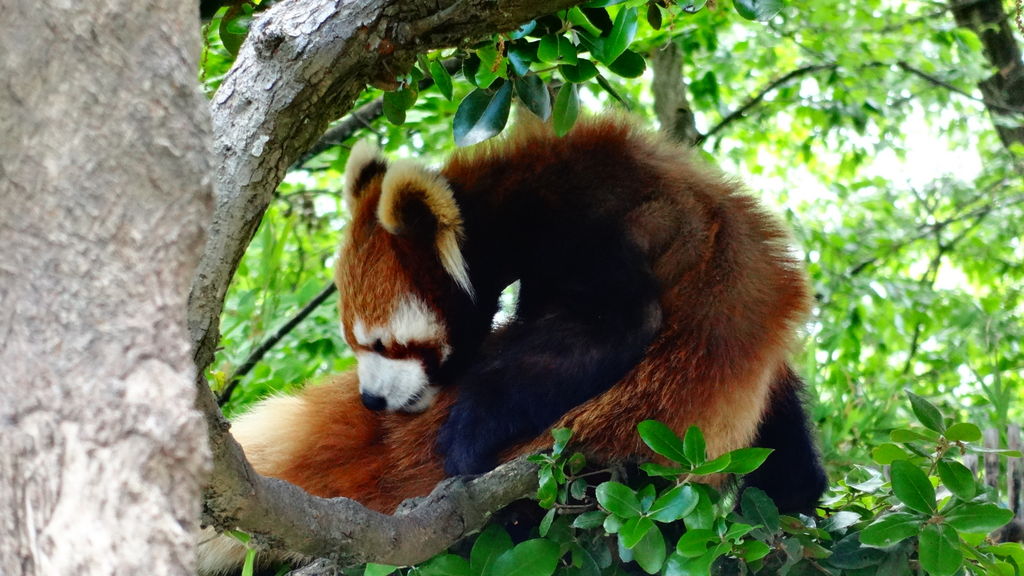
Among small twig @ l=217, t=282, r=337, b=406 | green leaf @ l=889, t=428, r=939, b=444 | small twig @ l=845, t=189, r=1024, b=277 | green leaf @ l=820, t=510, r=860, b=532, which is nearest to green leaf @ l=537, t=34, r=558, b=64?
green leaf @ l=889, t=428, r=939, b=444

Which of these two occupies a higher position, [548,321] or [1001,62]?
[548,321]

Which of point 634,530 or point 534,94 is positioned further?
point 534,94

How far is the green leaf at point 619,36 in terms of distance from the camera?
200 centimetres

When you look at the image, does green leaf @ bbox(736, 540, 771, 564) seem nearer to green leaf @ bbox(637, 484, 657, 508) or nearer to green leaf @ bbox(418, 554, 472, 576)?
green leaf @ bbox(637, 484, 657, 508)

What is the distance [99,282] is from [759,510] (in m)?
1.66

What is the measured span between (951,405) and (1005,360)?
706mm

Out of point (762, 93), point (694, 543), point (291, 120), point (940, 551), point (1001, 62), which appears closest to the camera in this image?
point (291, 120)

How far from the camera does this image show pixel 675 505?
1902mm

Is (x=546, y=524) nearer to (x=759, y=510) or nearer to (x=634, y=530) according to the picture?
(x=634, y=530)

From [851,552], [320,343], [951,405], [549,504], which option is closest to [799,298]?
[851,552]

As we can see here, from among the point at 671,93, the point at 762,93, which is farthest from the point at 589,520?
the point at 762,93

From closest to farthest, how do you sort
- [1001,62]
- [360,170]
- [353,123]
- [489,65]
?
[489,65]
[360,170]
[353,123]
[1001,62]

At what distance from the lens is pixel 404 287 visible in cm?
279

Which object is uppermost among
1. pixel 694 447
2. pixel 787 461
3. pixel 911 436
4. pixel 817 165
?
pixel 694 447
